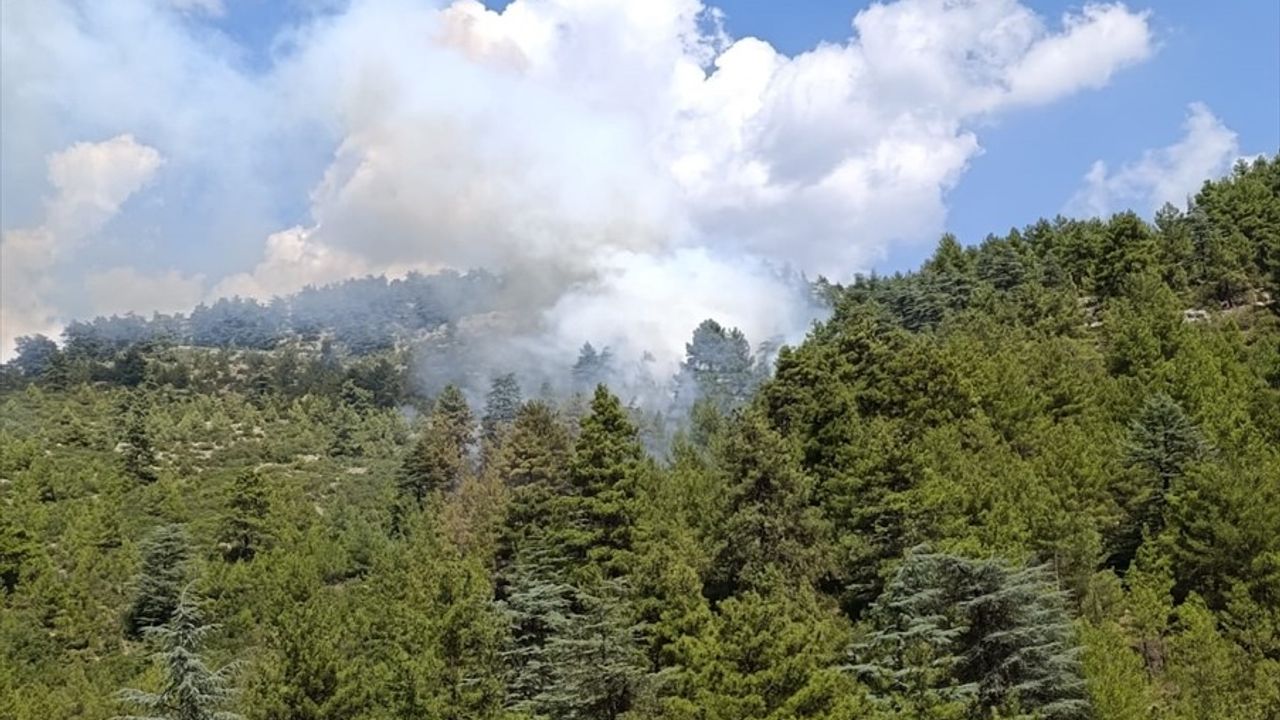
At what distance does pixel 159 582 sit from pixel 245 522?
8.89m

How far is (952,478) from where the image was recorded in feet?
120

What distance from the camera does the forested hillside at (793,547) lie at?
24.3 m

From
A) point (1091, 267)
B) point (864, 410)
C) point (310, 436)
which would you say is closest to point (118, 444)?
point (310, 436)

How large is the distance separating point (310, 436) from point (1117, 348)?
75212 millimetres

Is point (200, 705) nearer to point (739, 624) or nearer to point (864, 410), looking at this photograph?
point (739, 624)

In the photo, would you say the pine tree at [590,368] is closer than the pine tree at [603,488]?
No

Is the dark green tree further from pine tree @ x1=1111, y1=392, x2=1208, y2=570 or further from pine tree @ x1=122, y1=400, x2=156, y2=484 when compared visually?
pine tree @ x1=1111, y1=392, x2=1208, y2=570

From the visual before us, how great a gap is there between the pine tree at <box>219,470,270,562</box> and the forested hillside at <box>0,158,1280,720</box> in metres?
0.25

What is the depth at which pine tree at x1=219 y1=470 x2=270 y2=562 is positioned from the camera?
2434 inches

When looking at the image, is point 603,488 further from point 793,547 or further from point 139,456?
point 139,456

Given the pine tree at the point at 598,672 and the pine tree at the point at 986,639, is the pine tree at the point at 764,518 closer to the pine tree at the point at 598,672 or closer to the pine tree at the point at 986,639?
the pine tree at the point at 986,639


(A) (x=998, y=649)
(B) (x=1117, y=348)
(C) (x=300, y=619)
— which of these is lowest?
(A) (x=998, y=649)

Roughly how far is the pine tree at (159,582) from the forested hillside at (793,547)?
153mm

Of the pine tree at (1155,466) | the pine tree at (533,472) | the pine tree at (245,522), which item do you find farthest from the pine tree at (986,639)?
the pine tree at (245,522)
